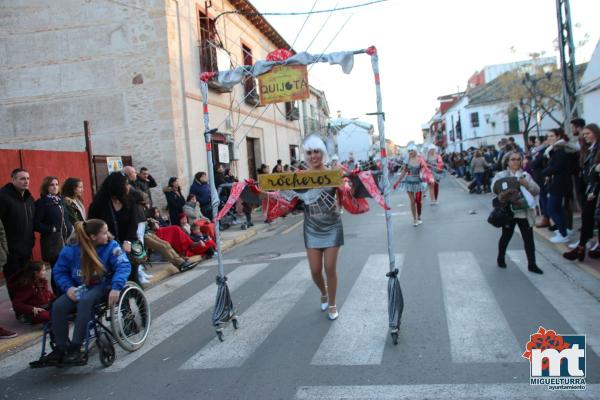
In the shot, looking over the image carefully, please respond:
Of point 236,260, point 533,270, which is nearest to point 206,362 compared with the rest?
point 533,270

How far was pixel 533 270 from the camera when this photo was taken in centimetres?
651

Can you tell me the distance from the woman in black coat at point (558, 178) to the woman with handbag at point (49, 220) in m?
7.13

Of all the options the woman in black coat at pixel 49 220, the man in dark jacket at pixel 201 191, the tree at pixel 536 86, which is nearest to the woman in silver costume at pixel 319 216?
the woman in black coat at pixel 49 220

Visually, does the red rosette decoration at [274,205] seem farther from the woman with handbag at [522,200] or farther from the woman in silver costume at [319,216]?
the woman with handbag at [522,200]

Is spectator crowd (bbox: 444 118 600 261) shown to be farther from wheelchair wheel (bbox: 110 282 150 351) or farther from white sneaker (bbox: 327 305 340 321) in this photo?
wheelchair wheel (bbox: 110 282 150 351)

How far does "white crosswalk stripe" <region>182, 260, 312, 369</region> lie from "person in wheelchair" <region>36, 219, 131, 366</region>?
3.23 feet

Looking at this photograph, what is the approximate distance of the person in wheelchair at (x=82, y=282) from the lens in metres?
4.39

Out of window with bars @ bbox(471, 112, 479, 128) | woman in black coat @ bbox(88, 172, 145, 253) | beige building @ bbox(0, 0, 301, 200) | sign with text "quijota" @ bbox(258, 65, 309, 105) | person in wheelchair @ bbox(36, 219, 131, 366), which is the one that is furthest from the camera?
window with bars @ bbox(471, 112, 479, 128)

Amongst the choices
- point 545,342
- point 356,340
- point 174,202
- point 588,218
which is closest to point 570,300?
point 545,342

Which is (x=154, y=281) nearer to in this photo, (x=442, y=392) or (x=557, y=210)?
(x=442, y=392)

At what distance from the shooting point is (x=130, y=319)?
4.93 m

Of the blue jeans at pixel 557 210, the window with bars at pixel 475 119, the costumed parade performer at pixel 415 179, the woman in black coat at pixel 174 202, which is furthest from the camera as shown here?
the window with bars at pixel 475 119

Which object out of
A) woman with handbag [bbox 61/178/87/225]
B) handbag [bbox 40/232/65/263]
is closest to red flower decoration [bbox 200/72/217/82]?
woman with handbag [bbox 61/178/87/225]

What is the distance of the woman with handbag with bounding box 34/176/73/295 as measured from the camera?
644cm
